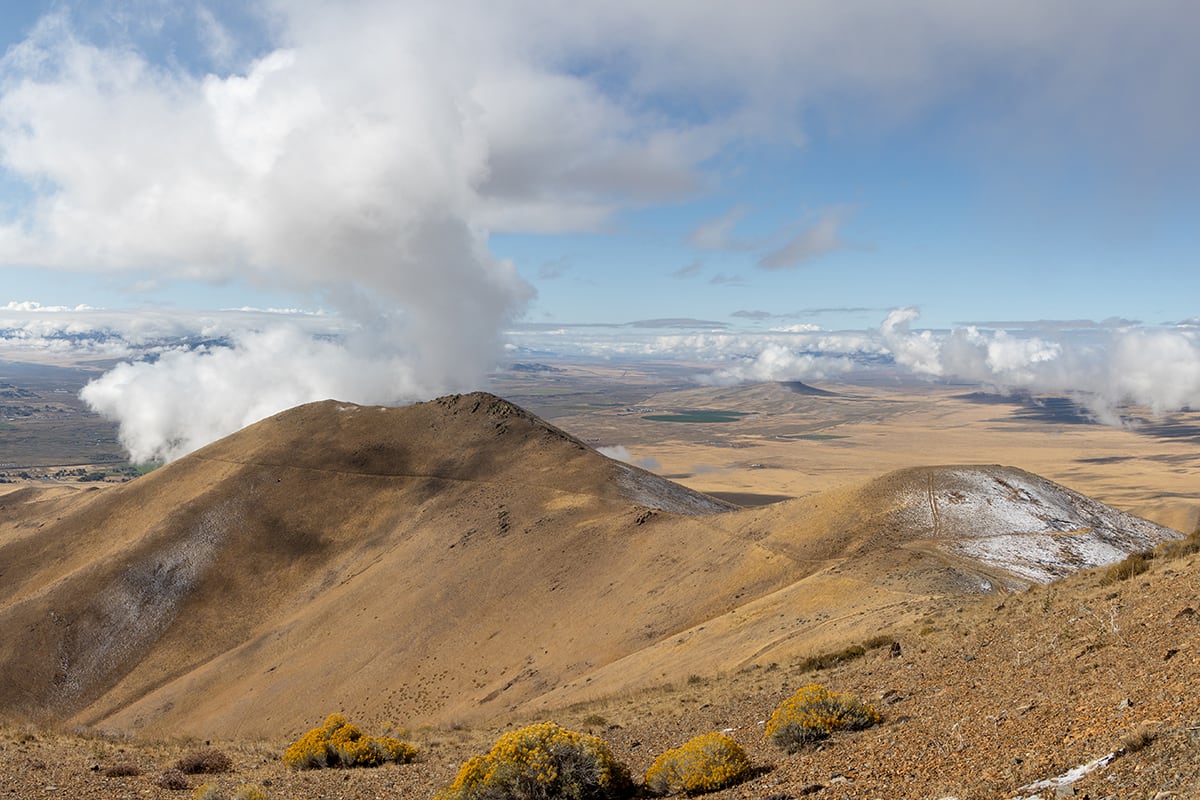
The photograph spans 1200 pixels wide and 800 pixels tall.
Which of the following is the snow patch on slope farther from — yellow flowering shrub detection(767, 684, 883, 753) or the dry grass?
yellow flowering shrub detection(767, 684, 883, 753)

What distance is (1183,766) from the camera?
8.87 meters

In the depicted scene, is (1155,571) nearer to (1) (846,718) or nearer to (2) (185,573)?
(1) (846,718)

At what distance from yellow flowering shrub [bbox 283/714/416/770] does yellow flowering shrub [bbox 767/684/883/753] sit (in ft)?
33.3

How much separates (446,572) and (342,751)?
149 feet

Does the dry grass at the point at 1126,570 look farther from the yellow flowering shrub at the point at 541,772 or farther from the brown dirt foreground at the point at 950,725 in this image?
the yellow flowering shrub at the point at 541,772

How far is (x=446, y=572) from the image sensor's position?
210ft

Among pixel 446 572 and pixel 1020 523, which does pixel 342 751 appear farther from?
pixel 446 572

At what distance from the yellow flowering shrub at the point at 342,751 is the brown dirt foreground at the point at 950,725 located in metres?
0.59

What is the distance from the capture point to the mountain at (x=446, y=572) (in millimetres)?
41594

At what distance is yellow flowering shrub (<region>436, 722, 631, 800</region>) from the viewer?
1364 centimetres

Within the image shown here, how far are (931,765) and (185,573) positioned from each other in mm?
75661

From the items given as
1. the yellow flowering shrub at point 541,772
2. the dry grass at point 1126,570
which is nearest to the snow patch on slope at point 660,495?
the dry grass at point 1126,570

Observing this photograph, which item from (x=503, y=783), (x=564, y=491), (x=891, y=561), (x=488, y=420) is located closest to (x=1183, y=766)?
(x=503, y=783)

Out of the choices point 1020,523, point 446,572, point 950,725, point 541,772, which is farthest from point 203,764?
point 1020,523
